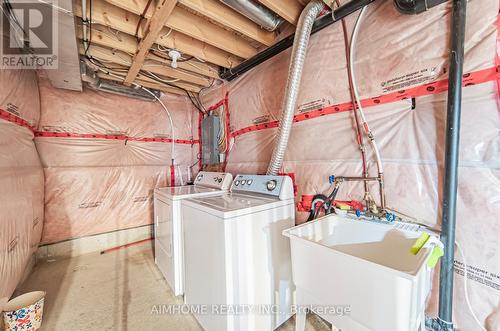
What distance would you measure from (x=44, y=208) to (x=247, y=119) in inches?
100

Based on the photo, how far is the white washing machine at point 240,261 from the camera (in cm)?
110

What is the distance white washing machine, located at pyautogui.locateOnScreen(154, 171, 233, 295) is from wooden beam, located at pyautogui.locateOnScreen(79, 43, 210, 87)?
53.6 inches

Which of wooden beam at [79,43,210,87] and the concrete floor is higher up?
wooden beam at [79,43,210,87]

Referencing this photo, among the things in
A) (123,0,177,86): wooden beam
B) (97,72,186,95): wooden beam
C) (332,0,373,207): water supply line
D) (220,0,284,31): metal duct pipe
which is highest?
(97,72,186,95): wooden beam

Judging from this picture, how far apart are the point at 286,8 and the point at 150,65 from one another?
157 centimetres

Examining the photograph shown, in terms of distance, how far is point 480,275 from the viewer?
2.81 feet

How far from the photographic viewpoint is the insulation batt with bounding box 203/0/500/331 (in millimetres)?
837

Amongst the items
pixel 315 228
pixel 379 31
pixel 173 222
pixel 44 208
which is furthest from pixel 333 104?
pixel 44 208

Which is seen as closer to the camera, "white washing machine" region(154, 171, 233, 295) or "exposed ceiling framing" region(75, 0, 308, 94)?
"exposed ceiling framing" region(75, 0, 308, 94)

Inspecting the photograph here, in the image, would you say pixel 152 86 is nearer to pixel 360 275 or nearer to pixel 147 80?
pixel 147 80

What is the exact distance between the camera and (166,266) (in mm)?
1828

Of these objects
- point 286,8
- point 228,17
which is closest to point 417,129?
point 286,8

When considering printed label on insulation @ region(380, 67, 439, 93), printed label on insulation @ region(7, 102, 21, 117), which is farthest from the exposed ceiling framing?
printed label on insulation @ region(380, 67, 439, 93)

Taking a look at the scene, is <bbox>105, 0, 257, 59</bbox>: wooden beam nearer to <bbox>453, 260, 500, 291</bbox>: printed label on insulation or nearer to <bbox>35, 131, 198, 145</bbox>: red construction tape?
<bbox>35, 131, 198, 145</bbox>: red construction tape
